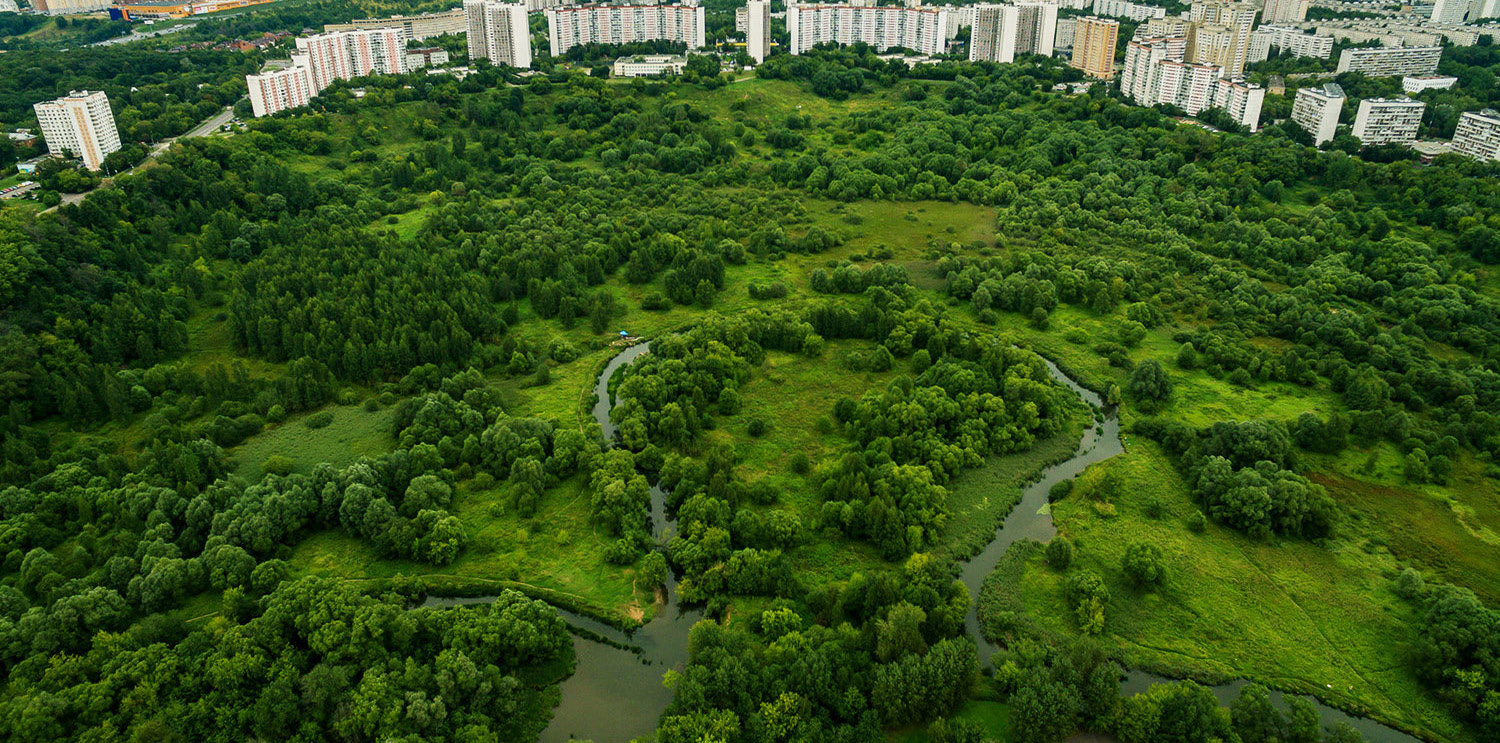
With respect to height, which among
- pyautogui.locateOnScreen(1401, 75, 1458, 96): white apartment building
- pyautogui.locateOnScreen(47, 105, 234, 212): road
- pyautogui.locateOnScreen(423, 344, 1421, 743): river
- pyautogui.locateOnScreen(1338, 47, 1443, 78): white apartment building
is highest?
pyautogui.locateOnScreen(1338, 47, 1443, 78): white apartment building

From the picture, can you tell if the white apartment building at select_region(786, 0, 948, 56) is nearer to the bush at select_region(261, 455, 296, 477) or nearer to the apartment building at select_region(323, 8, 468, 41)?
the apartment building at select_region(323, 8, 468, 41)

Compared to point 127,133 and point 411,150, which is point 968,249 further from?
point 127,133

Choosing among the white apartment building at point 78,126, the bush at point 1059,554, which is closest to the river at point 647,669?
the bush at point 1059,554

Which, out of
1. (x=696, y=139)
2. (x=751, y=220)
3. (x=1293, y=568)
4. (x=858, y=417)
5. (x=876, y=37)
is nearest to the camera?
(x=1293, y=568)

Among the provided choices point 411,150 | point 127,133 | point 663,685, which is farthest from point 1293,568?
point 127,133

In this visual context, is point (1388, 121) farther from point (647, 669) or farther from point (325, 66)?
point (325, 66)

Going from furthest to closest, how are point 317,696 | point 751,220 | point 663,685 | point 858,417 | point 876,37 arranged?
point 876,37
point 751,220
point 858,417
point 663,685
point 317,696

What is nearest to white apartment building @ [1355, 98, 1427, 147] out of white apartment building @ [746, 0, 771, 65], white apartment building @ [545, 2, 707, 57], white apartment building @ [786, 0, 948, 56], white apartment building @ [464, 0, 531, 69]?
white apartment building @ [786, 0, 948, 56]

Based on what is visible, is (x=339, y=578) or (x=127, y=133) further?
(x=127, y=133)
